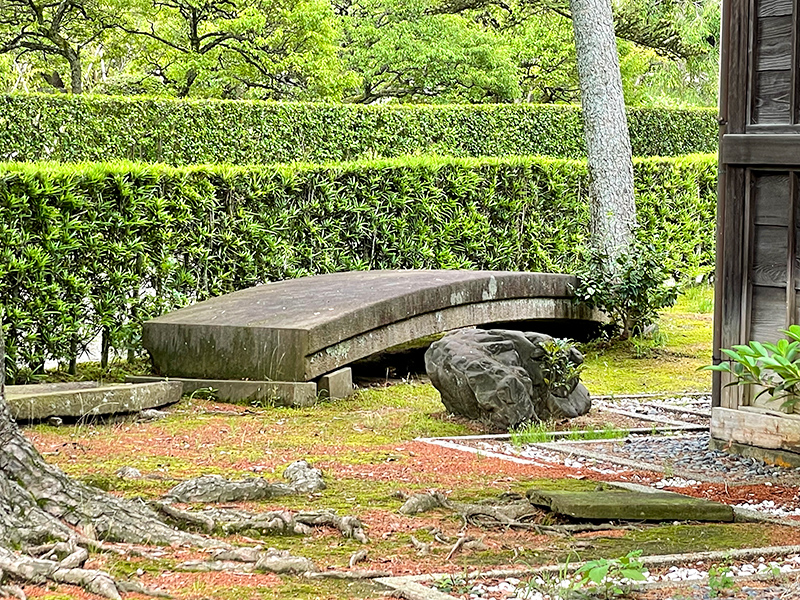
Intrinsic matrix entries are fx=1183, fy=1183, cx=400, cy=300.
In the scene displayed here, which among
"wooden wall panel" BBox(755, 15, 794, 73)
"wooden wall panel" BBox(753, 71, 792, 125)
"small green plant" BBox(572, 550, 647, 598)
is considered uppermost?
"wooden wall panel" BBox(755, 15, 794, 73)

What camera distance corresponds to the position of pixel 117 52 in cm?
2536

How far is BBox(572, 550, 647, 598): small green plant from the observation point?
392 cm

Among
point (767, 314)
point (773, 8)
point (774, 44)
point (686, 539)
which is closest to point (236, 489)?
point (686, 539)

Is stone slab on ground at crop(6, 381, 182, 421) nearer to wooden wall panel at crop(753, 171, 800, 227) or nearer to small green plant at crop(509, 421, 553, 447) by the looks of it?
small green plant at crop(509, 421, 553, 447)

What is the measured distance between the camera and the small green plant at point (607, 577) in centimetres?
392

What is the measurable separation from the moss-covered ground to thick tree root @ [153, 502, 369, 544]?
77 millimetres

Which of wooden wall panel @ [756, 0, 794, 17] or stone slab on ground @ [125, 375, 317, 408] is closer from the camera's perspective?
wooden wall panel @ [756, 0, 794, 17]

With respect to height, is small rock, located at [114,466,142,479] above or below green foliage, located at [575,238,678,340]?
below

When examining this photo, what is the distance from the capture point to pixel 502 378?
8.63m

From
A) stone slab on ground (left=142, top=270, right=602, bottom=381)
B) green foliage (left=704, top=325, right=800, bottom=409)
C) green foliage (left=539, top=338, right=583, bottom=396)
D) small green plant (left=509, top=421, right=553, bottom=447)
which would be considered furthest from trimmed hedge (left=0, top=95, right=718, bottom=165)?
green foliage (left=704, top=325, right=800, bottom=409)

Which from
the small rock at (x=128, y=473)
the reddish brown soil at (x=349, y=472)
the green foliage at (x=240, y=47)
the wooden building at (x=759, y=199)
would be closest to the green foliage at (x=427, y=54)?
the green foliage at (x=240, y=47)

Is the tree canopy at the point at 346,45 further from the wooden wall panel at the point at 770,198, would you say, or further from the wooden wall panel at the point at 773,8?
the wooden wall panel at the point at 770,198

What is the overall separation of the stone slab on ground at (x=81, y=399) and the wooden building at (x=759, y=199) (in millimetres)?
4230

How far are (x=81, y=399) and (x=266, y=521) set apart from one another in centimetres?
368
